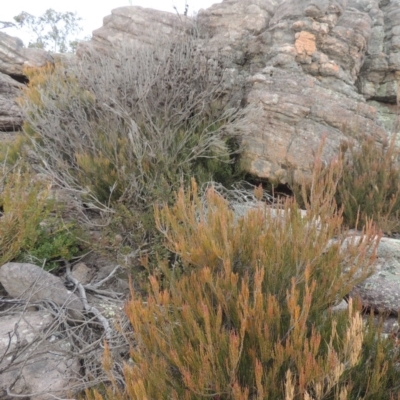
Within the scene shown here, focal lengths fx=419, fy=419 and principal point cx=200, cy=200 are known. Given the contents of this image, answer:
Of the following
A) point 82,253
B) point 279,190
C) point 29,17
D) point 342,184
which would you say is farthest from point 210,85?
point 29,17

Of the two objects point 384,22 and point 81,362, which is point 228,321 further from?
point 384,22

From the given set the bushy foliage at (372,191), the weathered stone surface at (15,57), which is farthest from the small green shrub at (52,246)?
the weathered stone surface at (15,57)

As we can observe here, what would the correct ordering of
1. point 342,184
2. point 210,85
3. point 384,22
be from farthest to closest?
1. point 384,22
2. point 210,85
3. point 342,184

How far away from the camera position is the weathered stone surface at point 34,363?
95.8 inches

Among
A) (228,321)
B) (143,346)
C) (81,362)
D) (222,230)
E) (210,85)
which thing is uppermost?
(210,85)

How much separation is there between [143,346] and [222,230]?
2.54 feet

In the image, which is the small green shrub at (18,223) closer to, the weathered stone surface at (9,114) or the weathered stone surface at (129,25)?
the weathered stone surface at (9,114)

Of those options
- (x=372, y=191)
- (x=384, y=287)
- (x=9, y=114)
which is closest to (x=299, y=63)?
(x=372, y=191)

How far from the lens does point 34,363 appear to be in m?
2.64

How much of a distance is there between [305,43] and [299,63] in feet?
1.10

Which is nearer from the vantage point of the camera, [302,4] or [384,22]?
[302,4]

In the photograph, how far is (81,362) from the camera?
2.74 meters

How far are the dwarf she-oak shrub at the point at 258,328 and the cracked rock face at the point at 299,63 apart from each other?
247cm

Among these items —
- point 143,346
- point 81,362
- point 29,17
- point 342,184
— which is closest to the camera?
point 143,346
